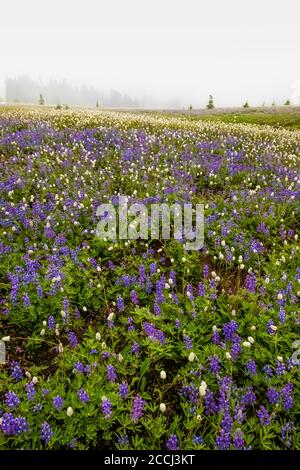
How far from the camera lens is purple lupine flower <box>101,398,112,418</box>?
12.6ft

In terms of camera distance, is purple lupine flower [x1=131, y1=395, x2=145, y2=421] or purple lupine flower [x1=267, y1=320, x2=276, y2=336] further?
purple lupine flower [x1=267, y1=320, x2=276, y2=336]

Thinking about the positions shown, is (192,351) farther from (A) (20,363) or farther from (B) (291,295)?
(A) (20,363)

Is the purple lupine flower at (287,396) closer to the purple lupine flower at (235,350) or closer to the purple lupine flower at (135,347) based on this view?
the purple lupine flower at (235,350)

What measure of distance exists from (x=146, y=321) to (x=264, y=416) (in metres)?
2.11

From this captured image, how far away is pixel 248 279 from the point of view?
596 centimetres

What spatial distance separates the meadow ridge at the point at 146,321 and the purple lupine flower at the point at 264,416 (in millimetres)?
16

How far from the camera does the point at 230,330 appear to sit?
16.0 ft

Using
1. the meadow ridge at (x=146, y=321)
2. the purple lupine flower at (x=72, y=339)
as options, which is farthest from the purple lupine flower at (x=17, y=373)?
the purple lupine flower at (x=72, y=339)

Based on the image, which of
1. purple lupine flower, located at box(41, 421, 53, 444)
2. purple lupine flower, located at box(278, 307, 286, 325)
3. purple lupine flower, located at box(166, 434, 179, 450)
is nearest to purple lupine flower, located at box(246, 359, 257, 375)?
purple lupine flower, located at box(278, 307, 286, 325)

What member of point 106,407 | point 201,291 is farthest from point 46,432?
point 201,291

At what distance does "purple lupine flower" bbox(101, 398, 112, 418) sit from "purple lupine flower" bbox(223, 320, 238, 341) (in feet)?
6.02

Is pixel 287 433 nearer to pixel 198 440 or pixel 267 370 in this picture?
pixel 267 370

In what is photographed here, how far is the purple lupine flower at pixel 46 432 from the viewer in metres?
3.63

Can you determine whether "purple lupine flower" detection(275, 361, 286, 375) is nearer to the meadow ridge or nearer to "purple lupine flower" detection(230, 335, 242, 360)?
the meadow ridge
